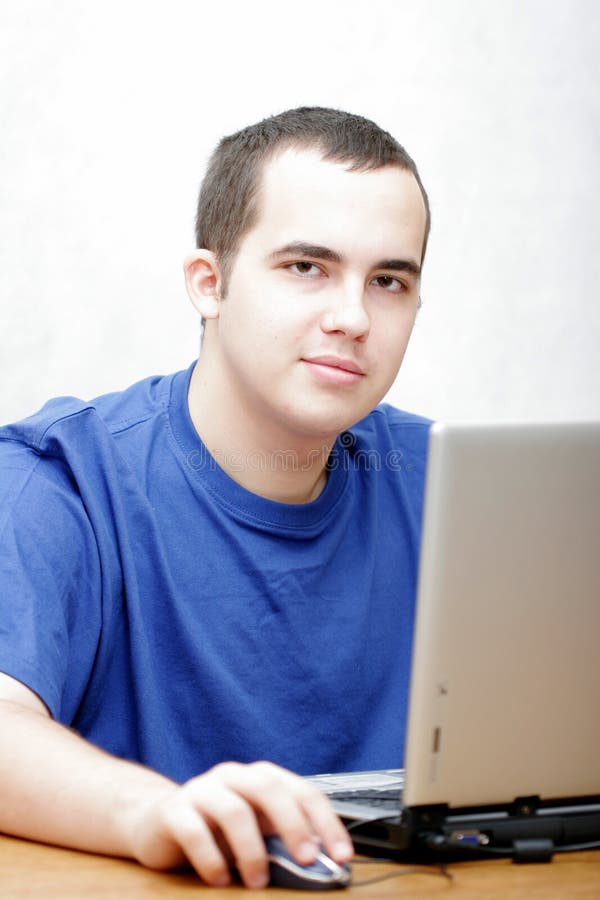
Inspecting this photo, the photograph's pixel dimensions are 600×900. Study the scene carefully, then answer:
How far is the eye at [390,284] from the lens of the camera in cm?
146

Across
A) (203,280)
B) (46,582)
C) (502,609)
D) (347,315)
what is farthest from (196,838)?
(203,280)

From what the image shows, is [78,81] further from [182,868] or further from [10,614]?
[182,868]

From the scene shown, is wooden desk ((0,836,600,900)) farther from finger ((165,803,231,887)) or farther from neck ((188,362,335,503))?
neck ((188,362,335,503))

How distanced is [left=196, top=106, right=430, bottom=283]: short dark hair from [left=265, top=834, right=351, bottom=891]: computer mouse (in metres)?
0.87

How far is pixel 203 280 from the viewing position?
1.61m

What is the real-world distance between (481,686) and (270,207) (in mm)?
799

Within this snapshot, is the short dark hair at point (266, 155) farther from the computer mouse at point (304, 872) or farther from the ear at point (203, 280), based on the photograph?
the computer mouse at point (304, 872)

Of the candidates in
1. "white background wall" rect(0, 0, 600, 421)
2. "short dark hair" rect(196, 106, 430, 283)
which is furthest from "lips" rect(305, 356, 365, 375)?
"white background wall" rect(0, 0, 600, 421)

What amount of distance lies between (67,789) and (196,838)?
16 centimetres

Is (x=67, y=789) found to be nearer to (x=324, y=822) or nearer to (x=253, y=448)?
(x=324, y=822)

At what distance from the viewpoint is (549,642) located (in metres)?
0.88

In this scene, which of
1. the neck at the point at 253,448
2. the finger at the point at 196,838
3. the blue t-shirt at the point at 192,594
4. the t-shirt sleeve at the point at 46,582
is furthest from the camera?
the neck at the point at 253,448

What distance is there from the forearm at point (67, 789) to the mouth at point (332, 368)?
1.82ft

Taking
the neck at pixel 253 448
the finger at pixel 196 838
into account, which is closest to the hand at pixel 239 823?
the finger at pixel 196 838
